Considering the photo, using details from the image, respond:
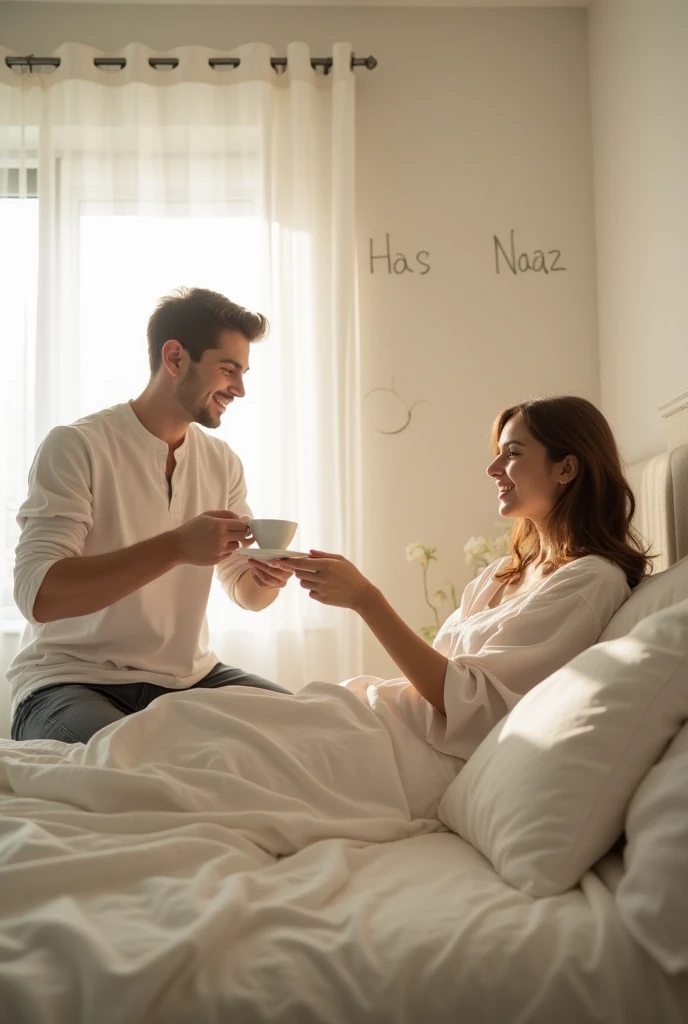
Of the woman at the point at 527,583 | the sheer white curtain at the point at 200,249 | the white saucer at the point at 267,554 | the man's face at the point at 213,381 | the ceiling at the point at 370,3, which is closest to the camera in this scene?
the woman at the point at 527,583

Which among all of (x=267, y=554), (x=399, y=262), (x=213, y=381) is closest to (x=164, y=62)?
(x=399, y=262)

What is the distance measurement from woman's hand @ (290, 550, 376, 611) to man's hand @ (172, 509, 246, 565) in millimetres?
192

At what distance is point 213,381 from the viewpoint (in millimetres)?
2346

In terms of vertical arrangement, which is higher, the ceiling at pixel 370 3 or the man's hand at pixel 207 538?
the ceiling at pixel 370 3

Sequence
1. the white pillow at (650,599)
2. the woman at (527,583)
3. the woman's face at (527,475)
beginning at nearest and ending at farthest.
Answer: the white pillow at (650,599) < the woman at (527,583) < the woman's face at (527,475)

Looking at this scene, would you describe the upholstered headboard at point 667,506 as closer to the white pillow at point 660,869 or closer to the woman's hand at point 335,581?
the woman's hand at point 335,581

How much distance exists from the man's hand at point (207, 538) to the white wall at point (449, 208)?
1.52m

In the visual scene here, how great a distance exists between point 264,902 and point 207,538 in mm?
991

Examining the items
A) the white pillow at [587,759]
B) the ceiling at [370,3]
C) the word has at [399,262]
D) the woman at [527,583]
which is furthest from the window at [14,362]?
the white pillow at [587,759]

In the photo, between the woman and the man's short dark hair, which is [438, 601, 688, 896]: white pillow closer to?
the woman

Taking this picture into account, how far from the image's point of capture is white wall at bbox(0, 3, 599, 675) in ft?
11.2

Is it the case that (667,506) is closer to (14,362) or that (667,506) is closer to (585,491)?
(585,491)

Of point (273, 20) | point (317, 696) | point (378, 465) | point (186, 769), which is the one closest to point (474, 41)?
point (273, 20)

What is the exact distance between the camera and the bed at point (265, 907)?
0.87 meters
